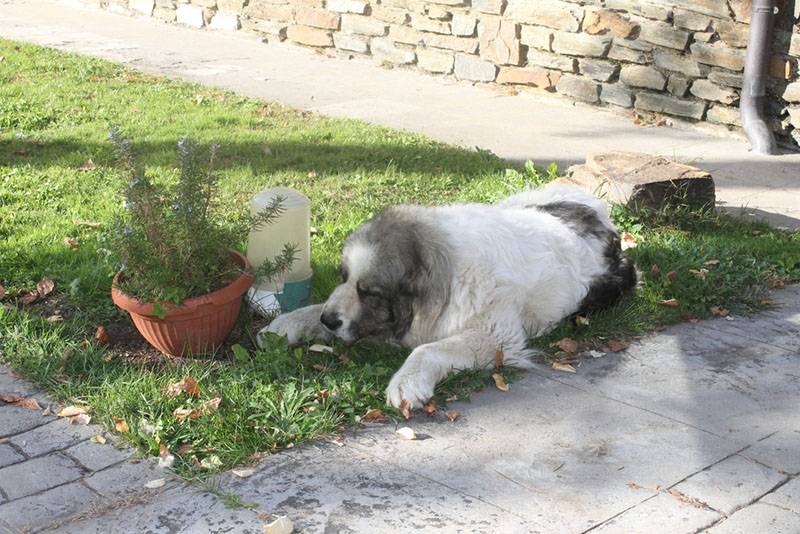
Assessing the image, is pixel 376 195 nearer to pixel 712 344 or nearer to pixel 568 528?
pixel 712 344

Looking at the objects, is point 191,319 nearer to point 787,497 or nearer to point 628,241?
point 787,497

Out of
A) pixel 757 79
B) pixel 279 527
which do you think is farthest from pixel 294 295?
pixel 757 79

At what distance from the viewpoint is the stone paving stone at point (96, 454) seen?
427 cm

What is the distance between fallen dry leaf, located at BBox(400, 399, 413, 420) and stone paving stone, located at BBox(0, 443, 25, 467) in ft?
5.46

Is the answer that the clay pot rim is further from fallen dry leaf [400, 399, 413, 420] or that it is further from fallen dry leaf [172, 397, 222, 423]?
Answer: fallen dry leaf [400, 399, 413, 420]

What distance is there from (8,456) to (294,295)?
199cm

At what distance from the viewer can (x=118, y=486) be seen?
13.4 ft

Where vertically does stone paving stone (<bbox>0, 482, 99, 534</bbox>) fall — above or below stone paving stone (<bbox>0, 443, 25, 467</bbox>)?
above

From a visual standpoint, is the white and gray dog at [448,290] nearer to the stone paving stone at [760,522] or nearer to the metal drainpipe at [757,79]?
the stone paving stone at [760,522]

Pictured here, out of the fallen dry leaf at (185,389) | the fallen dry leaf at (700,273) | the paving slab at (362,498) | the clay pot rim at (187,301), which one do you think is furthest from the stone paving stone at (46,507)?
the fallen dry leaf at (700,273)

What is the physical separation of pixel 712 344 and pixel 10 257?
14.2 feet

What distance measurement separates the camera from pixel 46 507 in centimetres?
393

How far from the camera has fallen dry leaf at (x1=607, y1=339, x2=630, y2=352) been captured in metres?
5.57

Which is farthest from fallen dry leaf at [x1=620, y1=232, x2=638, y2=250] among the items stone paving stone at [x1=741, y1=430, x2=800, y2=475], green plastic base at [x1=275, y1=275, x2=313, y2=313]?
stone paving stone at [x1=741, y1=430, x2=800, y2=475]
